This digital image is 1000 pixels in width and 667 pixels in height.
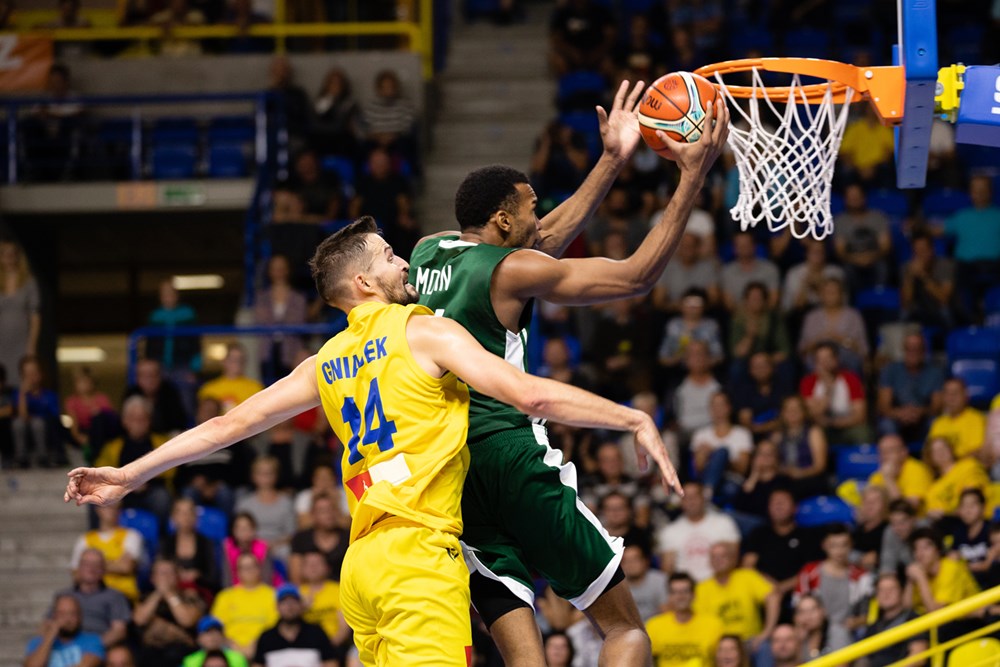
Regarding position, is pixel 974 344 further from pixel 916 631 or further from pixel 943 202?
pixel 916 631

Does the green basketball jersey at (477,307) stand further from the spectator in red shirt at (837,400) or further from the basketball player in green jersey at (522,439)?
the spectator in red shirt at (837,400)

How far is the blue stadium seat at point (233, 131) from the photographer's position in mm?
16672

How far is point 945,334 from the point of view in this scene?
1365 centimetres

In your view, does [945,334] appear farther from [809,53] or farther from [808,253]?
[809,53]

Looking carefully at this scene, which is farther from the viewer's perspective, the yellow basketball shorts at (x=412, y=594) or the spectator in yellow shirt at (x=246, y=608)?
the spectator in yellow shirt at (x=246, y=608)

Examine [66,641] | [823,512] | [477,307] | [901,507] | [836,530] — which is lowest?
[66,641]

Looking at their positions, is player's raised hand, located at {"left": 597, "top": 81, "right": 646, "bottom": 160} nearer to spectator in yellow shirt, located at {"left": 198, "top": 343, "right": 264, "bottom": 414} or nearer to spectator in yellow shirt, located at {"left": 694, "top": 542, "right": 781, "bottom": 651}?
spectator in yellow shirt, located at {"left": 694, "top": 542, "right": 781, "bottom": 651}

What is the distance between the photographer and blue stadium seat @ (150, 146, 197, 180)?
16719 millimetres

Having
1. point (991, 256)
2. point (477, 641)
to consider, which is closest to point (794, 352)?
point (991, 256)

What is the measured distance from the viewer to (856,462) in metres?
12.4

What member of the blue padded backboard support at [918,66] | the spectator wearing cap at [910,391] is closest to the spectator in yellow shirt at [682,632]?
the spectator wearing cap at [910,391]

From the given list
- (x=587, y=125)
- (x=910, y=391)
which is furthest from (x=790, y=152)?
(x=587, y=125)

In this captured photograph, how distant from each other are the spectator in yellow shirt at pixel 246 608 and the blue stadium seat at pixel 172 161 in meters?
6.39

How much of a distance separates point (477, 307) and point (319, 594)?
657cm
